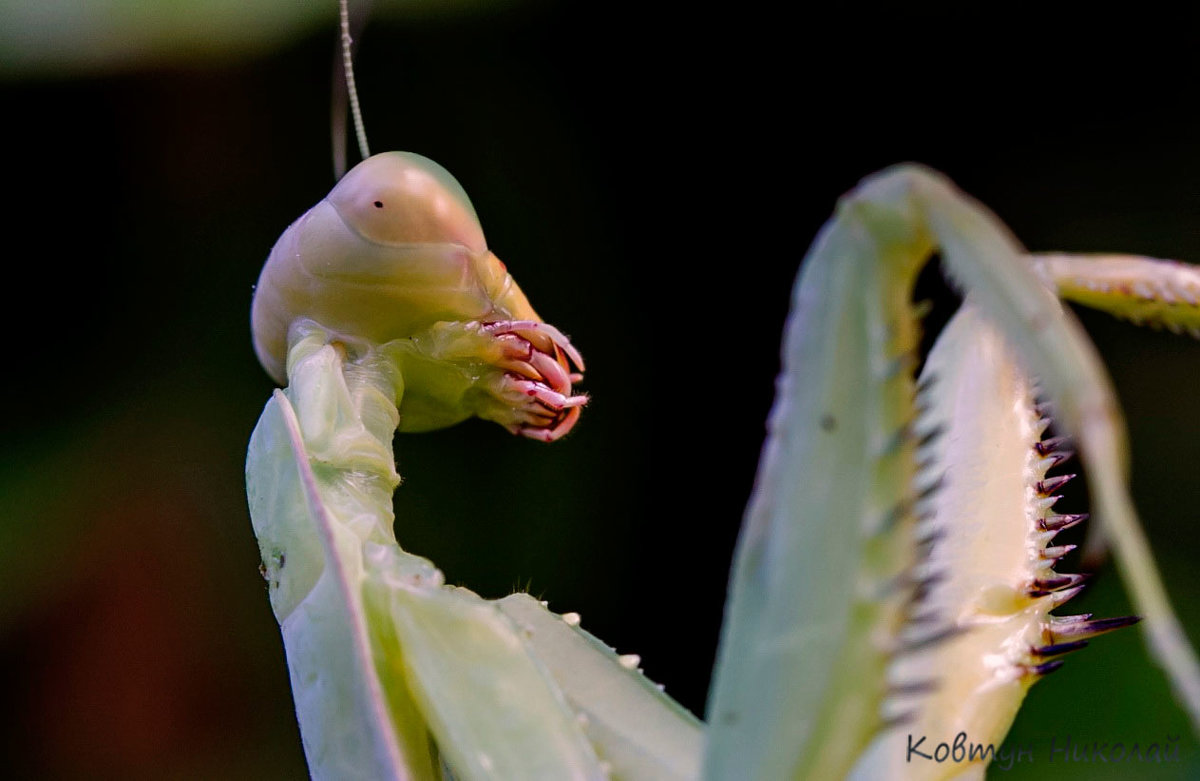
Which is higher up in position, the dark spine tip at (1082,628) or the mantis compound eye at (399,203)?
the mantis compound eye at (399,203)

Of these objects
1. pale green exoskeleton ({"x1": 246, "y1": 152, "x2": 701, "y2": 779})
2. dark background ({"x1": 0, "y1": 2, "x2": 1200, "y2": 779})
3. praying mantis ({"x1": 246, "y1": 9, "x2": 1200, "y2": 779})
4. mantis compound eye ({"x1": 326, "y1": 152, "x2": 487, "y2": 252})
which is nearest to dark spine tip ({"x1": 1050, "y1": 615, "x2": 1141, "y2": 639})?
praying mantis ({"x1": 246, "y1": 9, "x2": 1200, "y2": 779})

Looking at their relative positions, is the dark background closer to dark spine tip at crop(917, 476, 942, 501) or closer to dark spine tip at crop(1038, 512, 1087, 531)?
dark spine tip at crop(1038, 512, 1087, 531)

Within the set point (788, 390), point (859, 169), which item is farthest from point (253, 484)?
point (859, 169)

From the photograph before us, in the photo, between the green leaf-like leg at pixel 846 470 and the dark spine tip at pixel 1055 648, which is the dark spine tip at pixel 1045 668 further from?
the green leaf-like leg at pixel 846 470

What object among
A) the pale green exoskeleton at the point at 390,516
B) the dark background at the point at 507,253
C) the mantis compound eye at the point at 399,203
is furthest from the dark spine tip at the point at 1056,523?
the dark background at the point at 507,253

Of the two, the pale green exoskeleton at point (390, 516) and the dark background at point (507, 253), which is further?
the dark background at point (507, 253)

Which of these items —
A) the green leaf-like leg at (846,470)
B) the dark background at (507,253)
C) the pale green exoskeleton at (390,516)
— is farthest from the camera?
the dark background at (507,253)

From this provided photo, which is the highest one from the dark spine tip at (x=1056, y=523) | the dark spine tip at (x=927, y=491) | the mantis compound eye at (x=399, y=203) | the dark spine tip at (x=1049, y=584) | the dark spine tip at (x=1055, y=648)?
the mantis compound eye at (x=399, y=203)

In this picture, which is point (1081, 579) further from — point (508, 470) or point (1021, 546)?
point (508, 470)
